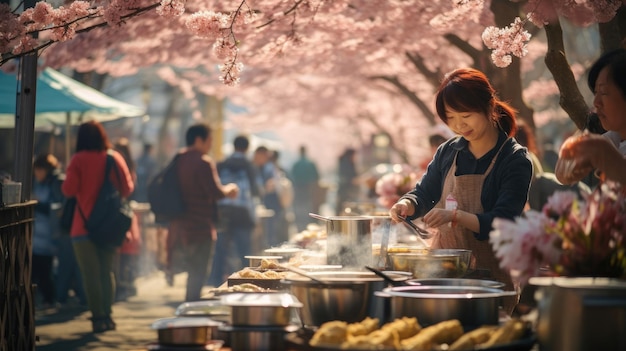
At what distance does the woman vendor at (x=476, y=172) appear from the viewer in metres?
5.48

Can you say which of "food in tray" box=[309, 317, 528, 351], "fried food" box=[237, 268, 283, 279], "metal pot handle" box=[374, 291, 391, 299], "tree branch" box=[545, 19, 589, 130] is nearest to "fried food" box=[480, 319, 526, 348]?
"food in tray" box=[309, 317, 528, 351]

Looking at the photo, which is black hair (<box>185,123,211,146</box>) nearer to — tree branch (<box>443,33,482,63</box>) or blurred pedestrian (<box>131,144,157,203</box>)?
tree branch (<box>443,33,482,63</box>)

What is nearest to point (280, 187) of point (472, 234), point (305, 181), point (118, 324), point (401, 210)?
point (305, 181)

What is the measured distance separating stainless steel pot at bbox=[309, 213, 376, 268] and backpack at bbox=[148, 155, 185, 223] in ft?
26.0

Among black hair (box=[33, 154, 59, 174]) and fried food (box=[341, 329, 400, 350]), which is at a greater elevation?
black hair (box=[33, 154, 59, 174])

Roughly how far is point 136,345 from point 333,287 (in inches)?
281

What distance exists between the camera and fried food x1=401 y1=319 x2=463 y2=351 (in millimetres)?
3322

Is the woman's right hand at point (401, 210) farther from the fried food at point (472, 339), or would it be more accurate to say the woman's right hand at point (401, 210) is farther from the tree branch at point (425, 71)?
the tree branch at point (425, 71)

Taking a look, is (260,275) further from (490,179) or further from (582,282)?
(582,282)

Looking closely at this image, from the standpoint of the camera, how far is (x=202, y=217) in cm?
1313

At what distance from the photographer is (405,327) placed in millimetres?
3529

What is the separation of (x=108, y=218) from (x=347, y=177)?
16.5 meters

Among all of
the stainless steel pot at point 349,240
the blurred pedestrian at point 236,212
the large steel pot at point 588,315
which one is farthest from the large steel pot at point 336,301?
the blurred pedestrian at point 236,212

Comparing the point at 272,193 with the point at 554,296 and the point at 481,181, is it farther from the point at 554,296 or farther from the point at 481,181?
the point at 554,296
